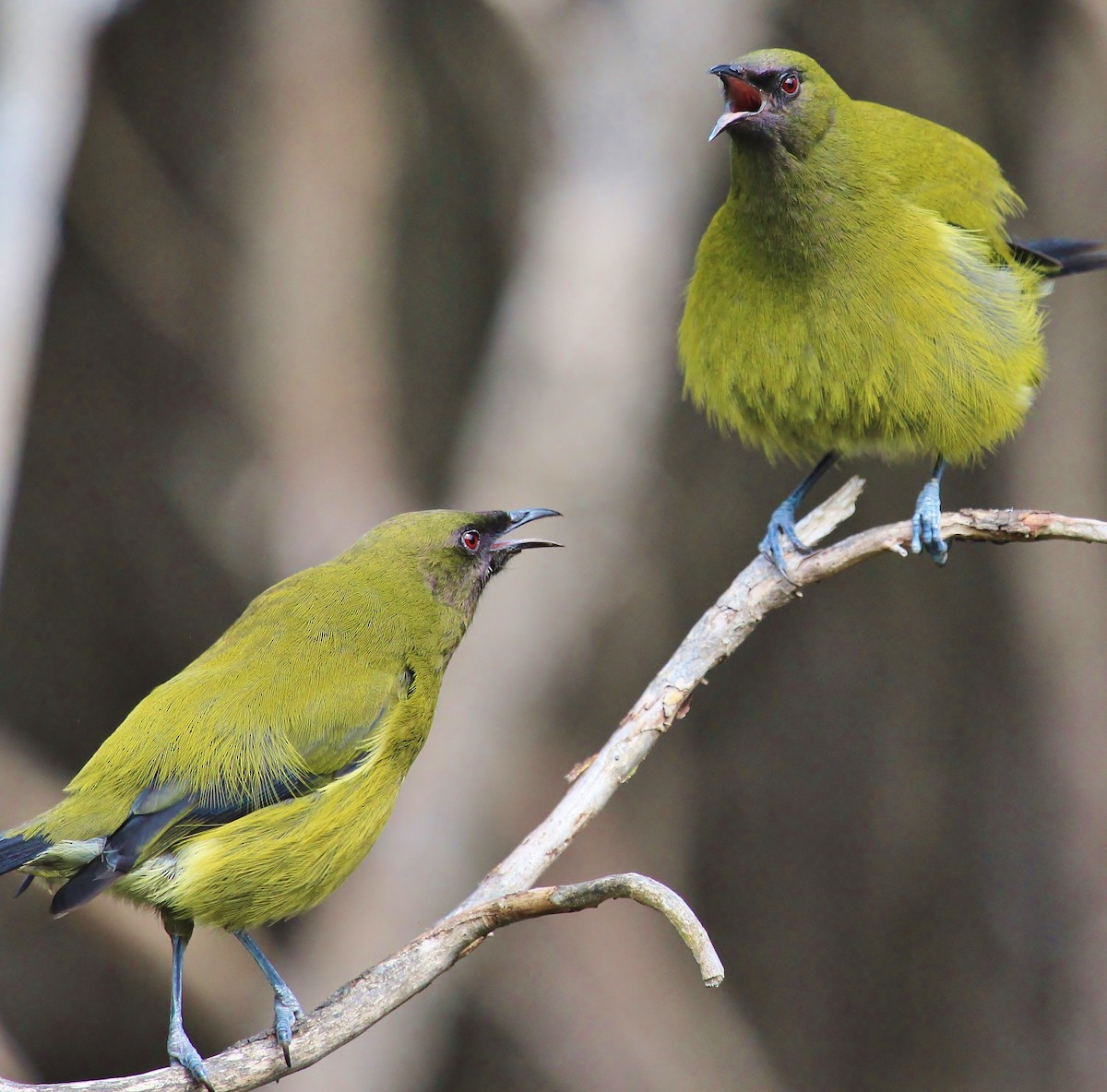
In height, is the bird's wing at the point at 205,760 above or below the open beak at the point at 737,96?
below

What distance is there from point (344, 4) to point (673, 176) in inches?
82.3

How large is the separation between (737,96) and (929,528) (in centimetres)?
135

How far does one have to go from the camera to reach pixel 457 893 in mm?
7312

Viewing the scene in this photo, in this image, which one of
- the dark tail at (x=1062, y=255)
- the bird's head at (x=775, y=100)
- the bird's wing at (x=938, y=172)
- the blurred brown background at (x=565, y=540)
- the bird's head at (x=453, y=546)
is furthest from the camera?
the blurred brown background at (x=565, y=540)

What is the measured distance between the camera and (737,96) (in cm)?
411

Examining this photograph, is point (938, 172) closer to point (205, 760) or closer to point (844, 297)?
point (844, 297)

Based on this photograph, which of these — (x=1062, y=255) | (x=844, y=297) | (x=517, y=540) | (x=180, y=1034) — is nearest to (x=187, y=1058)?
(x=180, y=1034)

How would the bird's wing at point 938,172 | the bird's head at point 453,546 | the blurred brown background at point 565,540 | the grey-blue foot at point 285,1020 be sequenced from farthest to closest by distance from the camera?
the blurred brown background at point 565,540
the bird's wing at point 938,172
the bird's head at point 453,546
the grey-blue foot at point 285,1020

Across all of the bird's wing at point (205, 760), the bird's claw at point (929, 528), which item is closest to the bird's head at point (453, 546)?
the bird's wing at point (205, 760)

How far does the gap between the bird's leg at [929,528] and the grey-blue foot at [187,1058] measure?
6.67 ft

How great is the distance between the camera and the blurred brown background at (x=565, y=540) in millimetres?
7254

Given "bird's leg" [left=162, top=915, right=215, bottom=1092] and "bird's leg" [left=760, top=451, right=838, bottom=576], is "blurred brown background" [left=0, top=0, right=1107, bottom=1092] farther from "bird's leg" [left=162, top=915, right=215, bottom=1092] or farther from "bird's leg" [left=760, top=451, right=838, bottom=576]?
"bird's leg" [left=162, top=915, right=215, bottom=1092]

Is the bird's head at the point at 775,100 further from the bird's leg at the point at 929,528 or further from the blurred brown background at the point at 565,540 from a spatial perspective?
the blurred brown background at the point at 565,540

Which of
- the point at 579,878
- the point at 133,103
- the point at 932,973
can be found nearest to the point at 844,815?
the point at 932,973
